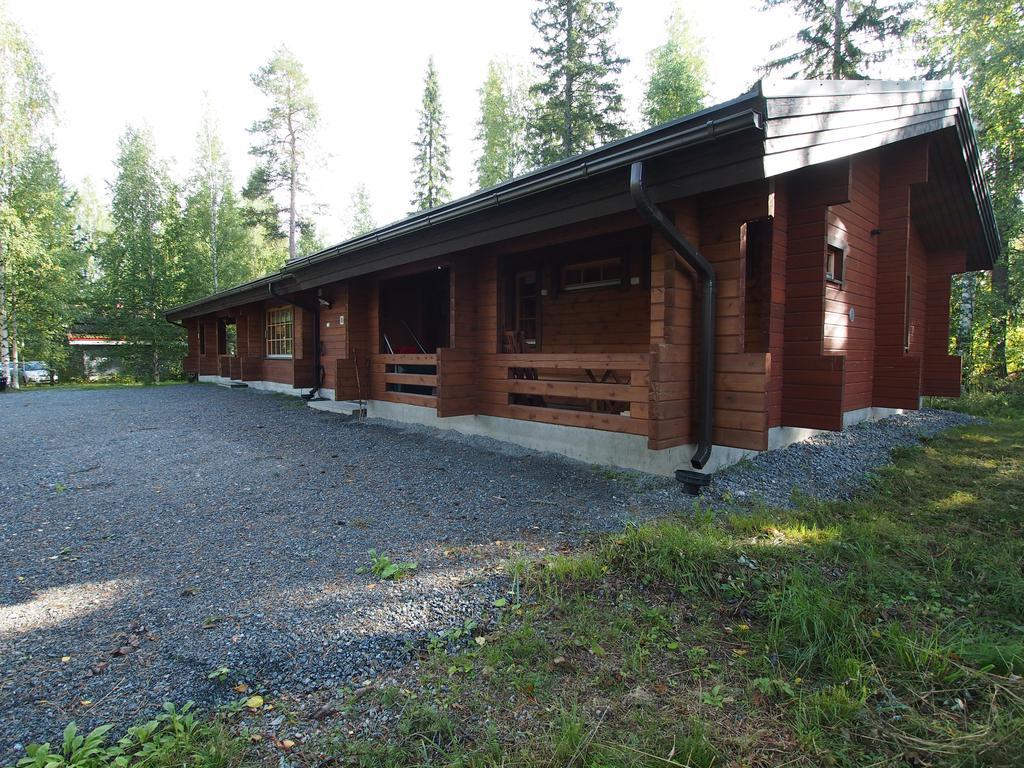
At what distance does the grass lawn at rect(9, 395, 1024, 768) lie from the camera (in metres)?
1.68

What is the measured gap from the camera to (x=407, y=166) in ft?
81.3

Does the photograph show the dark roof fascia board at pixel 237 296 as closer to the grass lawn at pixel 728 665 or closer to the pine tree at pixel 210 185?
the pine tree at pixel 210 185

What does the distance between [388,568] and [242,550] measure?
1.06 metres

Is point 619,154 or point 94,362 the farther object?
point 94,362

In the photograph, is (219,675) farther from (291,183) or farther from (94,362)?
(94,362)

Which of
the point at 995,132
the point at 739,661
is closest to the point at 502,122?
the point at 995,132

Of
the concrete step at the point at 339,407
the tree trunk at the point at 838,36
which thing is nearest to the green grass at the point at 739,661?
the concrete step at the point at 339,407

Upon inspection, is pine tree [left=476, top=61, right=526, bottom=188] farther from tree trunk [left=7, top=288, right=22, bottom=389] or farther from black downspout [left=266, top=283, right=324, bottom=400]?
tree trunk [left=7, top=288, right=22, bottom=389]

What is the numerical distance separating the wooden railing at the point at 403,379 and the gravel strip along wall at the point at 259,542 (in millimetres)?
700

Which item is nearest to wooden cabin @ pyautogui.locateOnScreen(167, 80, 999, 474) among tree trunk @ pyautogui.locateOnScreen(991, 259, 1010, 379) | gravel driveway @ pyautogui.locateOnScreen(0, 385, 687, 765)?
gravel driveway @ pyautogui.locateOnScreen(0, 385, 687, 765)

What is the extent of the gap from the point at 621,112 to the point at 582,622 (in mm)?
19518

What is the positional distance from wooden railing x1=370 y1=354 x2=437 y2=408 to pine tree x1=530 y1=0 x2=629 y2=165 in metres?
12.2

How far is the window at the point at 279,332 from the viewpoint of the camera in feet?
41.4

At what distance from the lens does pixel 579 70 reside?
17.6 metres
